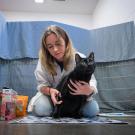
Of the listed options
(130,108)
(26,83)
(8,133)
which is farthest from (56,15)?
(8,133)

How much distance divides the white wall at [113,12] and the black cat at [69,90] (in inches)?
50.9

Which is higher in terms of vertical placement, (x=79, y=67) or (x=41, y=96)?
(x=79, y=67)

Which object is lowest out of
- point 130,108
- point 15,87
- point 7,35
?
point 130,108

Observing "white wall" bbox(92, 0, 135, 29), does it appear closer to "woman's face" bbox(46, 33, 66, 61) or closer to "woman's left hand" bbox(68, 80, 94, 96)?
"woman's face" bbox(46, 33, 66, 61)

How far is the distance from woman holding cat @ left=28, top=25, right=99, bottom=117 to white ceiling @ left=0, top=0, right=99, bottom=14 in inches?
85.7

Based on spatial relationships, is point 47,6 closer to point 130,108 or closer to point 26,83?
point 26,83

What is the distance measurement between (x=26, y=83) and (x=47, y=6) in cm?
167

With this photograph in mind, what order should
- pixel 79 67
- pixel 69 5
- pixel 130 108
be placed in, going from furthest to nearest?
pixel 69 5, pixel 130 108, pixel 79 67

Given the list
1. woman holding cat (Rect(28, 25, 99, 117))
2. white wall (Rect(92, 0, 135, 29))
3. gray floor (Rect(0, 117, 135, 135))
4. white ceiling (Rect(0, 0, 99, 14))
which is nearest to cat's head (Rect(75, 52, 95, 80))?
woman holding cat (Rect(28, 25, 99, 117))

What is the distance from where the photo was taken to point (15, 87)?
2574mm

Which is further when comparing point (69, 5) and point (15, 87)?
point (69, 5)

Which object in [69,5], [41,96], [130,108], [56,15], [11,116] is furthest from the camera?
[56,15]

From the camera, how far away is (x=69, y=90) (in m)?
1.38

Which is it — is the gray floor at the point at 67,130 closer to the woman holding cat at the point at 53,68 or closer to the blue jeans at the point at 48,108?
the woman holding cat at the point at 53,68
